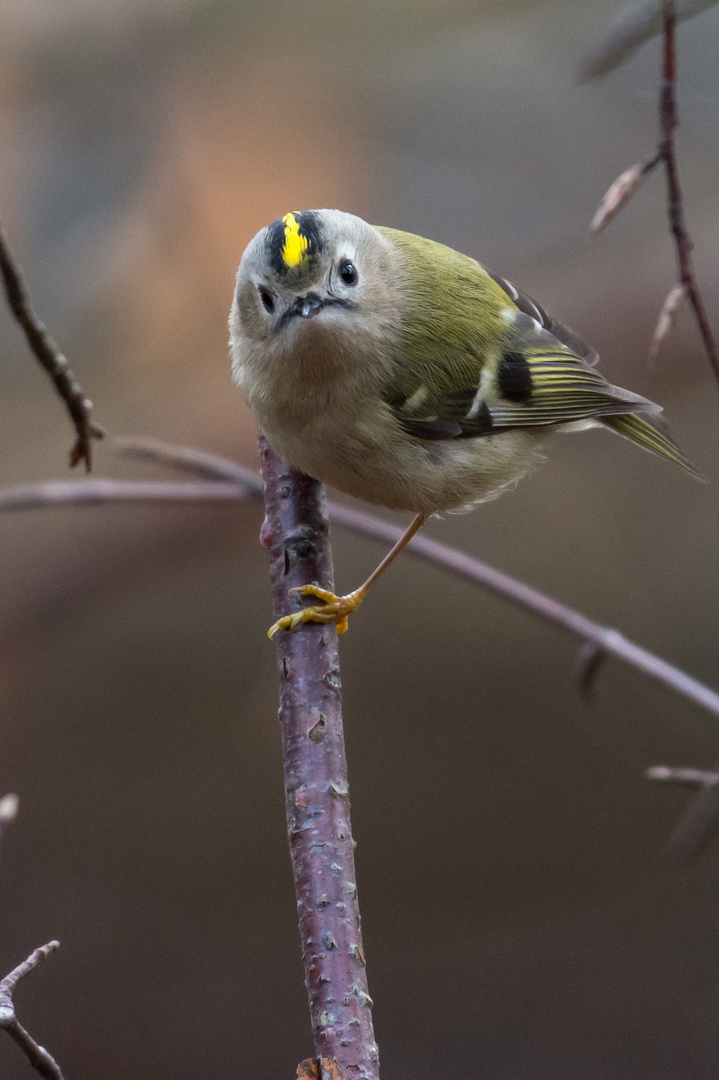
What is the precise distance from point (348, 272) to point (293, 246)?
12 cm

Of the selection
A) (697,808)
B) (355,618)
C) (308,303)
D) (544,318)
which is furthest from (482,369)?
(355,618)

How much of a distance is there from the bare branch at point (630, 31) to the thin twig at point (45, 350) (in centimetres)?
67

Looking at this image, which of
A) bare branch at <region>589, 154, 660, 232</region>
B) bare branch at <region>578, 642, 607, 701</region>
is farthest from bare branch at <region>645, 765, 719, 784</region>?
bare branch at <region>589, 154, 660, 232</region>

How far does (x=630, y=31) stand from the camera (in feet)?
3.72

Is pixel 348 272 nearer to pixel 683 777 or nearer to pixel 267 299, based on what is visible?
pixel 267 299

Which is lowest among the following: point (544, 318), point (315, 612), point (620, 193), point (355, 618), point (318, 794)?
point (318, 794)

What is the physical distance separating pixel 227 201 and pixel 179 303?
1.29 ft

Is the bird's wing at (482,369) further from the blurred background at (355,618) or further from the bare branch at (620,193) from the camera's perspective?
the blurred background at (355,618)

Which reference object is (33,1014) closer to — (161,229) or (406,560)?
(406,560)

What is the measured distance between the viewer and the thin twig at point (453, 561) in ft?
4.49

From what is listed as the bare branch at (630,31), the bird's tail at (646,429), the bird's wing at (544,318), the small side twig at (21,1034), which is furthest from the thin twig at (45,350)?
the bird's tail at (646,429)

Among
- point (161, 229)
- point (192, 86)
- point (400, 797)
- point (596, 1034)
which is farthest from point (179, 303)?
point (596, 1034)

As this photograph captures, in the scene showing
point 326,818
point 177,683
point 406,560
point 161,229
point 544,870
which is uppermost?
point 161,229

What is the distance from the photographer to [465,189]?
4.15 m
